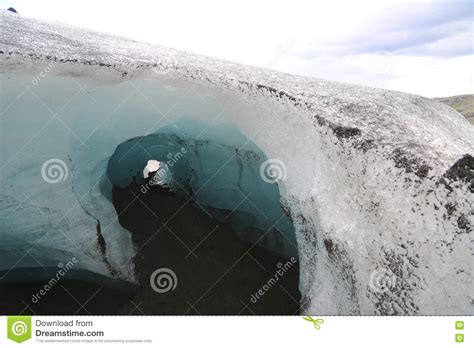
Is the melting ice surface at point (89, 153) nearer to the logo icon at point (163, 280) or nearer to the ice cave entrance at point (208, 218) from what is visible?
the ice cave entrance at point (208, 218)

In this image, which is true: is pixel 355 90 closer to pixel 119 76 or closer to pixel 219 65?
pixel 219 65

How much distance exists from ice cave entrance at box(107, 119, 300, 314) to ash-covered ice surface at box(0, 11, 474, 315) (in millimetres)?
62

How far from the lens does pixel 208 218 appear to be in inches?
318

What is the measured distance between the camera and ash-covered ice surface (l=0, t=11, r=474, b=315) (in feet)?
11.8

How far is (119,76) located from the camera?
5430mm

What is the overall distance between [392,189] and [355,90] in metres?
2.27

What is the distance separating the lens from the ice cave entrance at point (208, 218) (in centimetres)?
665

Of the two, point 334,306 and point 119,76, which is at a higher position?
point 119,76

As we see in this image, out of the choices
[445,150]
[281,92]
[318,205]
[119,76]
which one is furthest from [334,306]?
[119,76]
